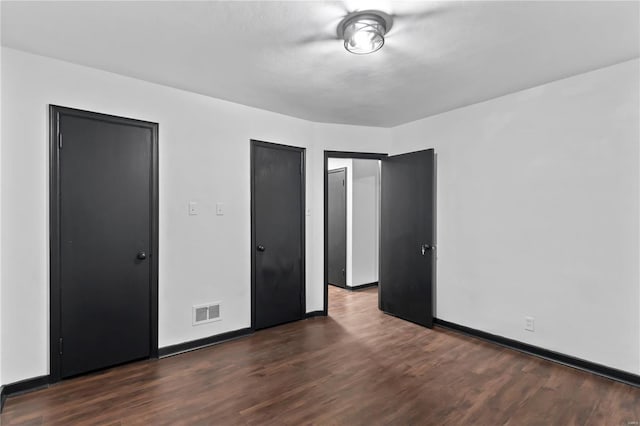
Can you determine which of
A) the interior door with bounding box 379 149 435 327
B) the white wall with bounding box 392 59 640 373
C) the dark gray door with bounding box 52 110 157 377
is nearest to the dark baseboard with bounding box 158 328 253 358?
the dark gray door with bounding box 52 110 157 377

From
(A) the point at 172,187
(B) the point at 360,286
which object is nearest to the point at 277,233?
(A) the point at 172,187

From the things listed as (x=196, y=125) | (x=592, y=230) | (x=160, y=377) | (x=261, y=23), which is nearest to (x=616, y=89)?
(x=592, y=230)

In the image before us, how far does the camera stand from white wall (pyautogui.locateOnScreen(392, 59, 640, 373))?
2670mm

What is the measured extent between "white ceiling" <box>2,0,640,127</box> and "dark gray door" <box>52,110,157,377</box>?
1.96 ft

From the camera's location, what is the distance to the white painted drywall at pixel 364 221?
227 inches

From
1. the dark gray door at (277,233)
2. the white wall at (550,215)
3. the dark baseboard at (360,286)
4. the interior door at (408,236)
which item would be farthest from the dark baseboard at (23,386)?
the dark baseboard at (360,286)

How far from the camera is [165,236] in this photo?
10.4 ft

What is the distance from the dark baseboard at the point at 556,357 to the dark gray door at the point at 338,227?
231 cm

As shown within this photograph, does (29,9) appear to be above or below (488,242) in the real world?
above

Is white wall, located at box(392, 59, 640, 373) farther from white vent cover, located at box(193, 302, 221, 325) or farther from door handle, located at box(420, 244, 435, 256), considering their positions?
white vent cover, located at box(193, 302, 221, 325)

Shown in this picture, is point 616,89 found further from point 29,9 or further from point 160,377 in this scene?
point 160,377

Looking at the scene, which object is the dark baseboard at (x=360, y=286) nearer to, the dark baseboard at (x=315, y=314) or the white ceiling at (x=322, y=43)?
the dark baseboard at (x=315, y=314)

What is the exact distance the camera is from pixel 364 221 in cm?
588

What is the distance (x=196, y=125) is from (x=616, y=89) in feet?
12.2
